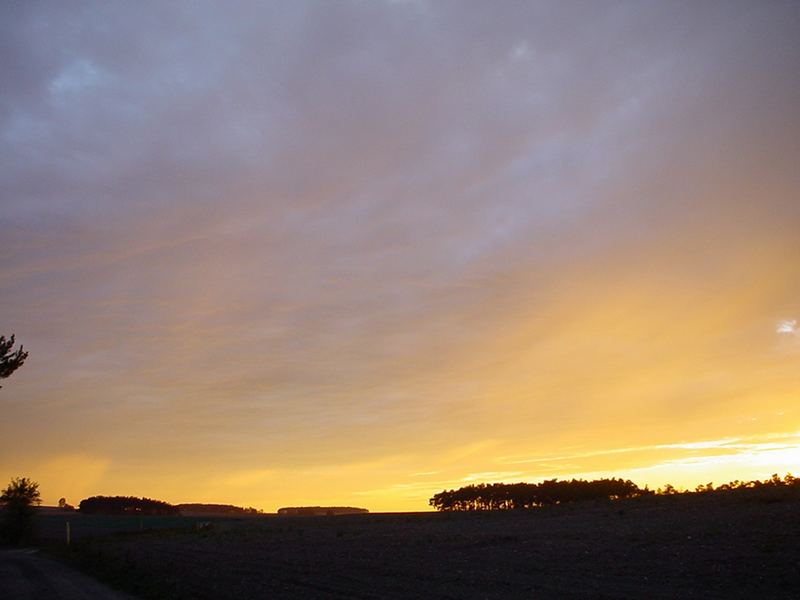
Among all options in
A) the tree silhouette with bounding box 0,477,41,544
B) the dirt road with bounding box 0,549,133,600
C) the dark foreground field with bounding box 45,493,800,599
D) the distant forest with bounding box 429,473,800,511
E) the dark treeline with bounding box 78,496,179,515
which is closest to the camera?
the dark foreground field with bounding box 45,493,800,599

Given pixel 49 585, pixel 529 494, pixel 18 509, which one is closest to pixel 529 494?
pixel 529 494

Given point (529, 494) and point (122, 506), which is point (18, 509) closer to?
point (529, 494)

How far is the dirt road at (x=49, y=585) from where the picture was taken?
2185 cm

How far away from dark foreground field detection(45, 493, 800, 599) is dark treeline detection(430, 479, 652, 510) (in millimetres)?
54831

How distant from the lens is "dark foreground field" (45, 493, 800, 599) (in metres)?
19.6

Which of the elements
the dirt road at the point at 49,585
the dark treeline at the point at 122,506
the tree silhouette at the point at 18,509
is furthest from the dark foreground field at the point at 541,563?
the dark treeline at the point at 122,506

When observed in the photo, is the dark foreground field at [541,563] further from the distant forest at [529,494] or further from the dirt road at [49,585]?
the distant forest at [529,494]

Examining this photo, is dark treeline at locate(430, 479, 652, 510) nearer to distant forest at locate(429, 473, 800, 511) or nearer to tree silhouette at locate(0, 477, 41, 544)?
distant forest at locate(429, 473, 800, 511)

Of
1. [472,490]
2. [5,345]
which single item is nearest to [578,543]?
[5,345]

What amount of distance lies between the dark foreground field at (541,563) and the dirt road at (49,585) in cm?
105

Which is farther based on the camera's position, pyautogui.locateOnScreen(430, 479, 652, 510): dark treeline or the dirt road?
pyautogui.locateOnScreen(430, 479, 652, 510): dark treeline

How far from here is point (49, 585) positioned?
2553 cm

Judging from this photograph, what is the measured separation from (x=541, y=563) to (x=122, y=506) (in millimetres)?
186362

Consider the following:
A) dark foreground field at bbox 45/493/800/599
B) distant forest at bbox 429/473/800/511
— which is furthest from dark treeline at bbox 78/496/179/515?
dark foreground field at bbox 45/493/800/599
